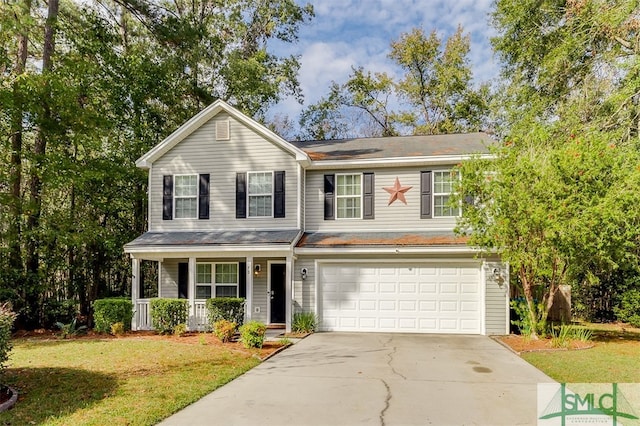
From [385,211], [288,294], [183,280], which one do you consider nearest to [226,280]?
[183,280]

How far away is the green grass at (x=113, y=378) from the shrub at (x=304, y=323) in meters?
3.34

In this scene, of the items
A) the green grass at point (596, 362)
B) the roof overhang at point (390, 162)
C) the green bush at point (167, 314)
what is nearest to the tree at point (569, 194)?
the green grass at point (596, 362)

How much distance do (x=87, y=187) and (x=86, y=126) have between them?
3.37 meters

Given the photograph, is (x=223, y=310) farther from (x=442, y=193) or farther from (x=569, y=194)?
(x=569, y=194)

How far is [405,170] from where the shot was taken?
14.6m

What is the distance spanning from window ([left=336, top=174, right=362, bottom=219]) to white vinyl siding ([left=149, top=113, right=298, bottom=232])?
1.45 meters

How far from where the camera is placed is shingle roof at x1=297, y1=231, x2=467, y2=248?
13.2 meters

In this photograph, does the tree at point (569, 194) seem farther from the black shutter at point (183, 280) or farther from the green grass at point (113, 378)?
the black shutter at point (183, 280)

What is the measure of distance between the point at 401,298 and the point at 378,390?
269 inches

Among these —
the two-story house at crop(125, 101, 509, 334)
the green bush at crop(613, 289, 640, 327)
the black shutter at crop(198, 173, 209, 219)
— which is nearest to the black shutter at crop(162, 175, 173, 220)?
the two-story house at crop(125, 101, 509, 334)

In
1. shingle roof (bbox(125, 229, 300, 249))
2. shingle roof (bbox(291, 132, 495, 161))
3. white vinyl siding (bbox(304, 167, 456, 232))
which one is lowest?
shingle roof (bbox(125, 229, 300, 249))

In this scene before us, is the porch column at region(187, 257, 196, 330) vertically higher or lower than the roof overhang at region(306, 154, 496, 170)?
lower

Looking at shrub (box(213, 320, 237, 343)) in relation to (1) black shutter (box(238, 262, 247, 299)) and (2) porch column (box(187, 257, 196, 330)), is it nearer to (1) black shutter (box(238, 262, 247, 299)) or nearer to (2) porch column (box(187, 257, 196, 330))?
(2) porch column (box(187, 257, 196, 330))

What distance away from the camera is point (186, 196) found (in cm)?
1530
